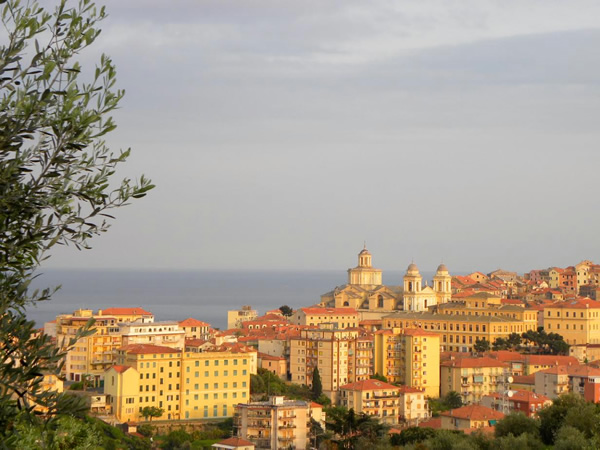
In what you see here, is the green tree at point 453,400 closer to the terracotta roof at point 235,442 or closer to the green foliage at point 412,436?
the green foliage at point 412,436

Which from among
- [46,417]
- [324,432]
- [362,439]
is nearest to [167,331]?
[324,432]

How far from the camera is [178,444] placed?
29469mm

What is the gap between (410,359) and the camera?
41188mm

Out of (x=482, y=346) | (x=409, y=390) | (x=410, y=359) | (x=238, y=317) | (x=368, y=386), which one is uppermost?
(x=238, y=317)

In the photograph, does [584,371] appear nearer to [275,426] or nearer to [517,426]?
[275,426]

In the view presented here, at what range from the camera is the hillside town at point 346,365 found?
32656mm

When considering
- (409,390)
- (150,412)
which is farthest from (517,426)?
(409,390)

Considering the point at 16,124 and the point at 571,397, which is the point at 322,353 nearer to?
the point at 571,397

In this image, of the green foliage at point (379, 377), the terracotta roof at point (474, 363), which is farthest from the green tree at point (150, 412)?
the terracotta roof at point (474, 363)

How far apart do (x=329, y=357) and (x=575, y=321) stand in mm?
15369

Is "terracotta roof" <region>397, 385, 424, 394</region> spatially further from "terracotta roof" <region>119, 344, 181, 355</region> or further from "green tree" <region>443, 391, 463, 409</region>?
"terracotta roof" <region>119, 344, 181, 355</region>

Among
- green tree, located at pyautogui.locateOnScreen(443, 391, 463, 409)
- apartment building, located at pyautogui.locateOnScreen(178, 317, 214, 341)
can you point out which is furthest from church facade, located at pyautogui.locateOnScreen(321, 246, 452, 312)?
green tree, located at pyautogui.locateOnScreen(443, 391, 463, 409)

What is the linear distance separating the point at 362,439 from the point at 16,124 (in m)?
24.1

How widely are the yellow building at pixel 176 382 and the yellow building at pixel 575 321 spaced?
1944 cm
